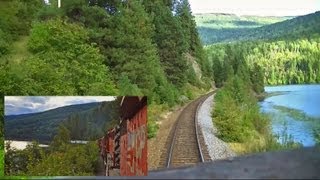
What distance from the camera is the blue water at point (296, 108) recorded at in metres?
6.68

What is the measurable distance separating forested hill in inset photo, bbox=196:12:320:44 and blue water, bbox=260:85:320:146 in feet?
2.97

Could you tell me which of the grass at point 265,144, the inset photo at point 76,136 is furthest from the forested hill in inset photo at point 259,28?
the inset photo at point 76,136

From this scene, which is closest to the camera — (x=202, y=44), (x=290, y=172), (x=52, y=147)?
(x=290, y=172)

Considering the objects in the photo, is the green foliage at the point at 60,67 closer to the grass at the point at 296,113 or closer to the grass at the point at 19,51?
the grass at the point at 19,51

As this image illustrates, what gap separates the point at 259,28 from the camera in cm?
731

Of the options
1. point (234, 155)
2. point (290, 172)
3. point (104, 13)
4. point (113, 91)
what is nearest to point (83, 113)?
point (113, 91)

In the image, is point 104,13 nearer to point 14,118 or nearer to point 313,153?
point 14,118

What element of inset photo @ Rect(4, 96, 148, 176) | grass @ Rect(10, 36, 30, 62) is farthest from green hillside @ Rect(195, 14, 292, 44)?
grass @ Rect(10, 36, 30, 62)

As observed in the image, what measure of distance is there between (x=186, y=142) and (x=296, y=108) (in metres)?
1.76

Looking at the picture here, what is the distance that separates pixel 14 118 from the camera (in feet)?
20.2

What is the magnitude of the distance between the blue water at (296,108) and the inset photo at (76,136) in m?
1.97

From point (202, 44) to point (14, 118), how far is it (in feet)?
9.82

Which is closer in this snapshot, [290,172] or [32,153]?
[290,172]

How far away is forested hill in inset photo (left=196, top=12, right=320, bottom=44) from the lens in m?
6.86
